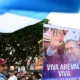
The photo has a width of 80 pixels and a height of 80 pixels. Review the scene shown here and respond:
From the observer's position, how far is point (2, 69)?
247 cm

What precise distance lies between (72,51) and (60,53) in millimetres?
148

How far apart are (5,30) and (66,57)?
73 cm


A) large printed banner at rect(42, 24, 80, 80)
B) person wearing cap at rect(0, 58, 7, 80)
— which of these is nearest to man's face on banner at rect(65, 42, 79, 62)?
large printed banner at rect(42, 24, 80, 80)

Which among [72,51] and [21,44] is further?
[72,51]

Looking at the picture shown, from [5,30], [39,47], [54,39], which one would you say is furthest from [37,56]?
[5,30]

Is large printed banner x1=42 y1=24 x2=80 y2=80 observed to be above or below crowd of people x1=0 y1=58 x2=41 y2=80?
above

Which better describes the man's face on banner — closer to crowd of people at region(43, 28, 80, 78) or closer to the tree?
crowd of people at region(43, 28, 80, 78)

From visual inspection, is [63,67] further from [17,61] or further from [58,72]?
[17,61]

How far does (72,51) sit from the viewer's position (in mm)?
2695

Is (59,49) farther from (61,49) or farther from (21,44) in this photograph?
(21,44)

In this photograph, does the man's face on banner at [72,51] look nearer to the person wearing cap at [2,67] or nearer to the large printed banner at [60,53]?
the large printed banner at [60,53]

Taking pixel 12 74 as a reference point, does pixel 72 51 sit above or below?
above

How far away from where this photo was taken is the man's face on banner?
2674 millimetres

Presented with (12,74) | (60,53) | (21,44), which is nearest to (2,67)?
(12,74)
